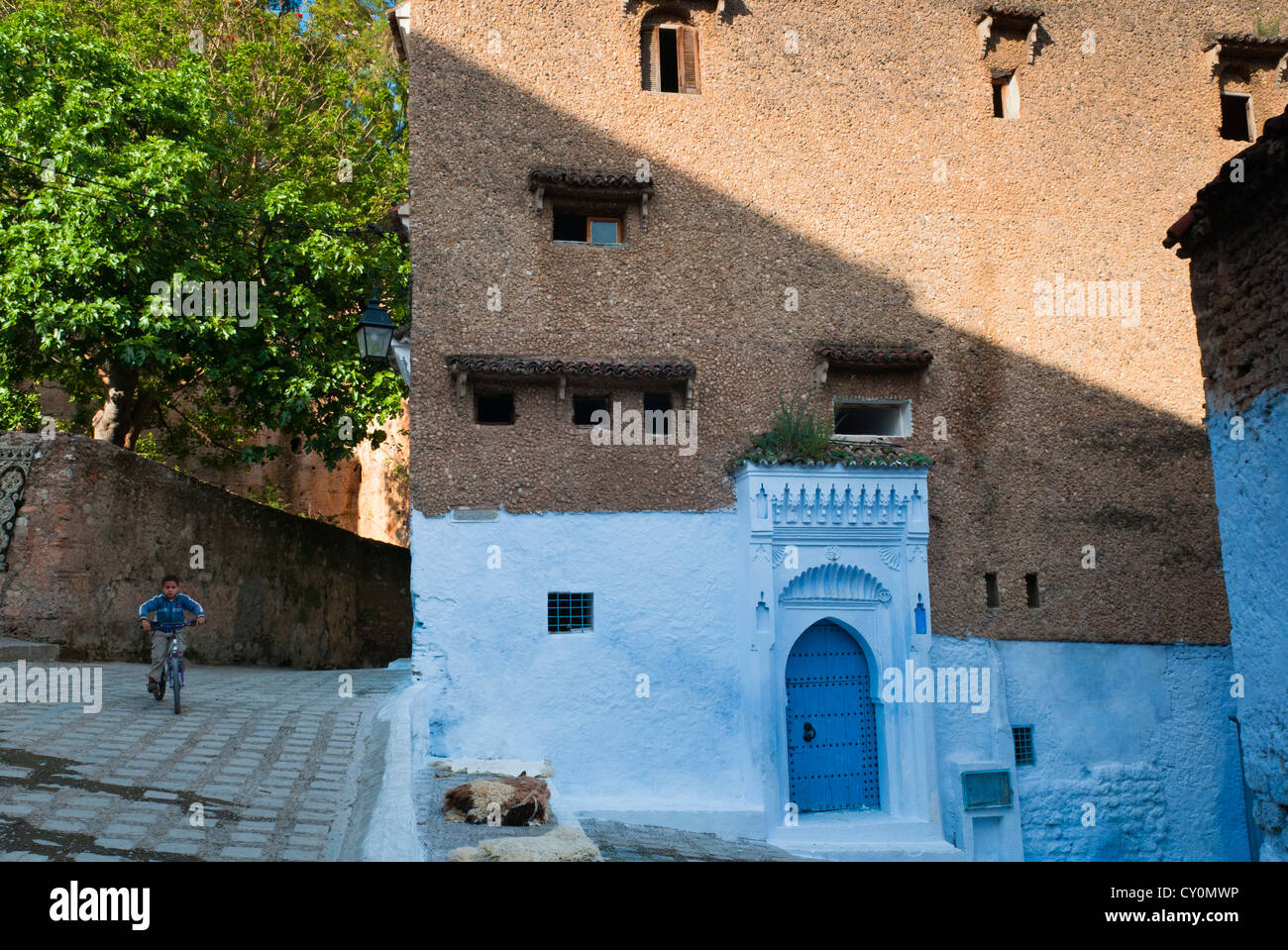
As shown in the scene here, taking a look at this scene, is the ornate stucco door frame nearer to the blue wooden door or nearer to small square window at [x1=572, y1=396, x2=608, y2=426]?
the blue wooden door

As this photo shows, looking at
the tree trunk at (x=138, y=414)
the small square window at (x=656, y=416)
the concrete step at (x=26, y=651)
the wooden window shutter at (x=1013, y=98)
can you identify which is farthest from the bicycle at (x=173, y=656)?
the wooden window shutter at (x=1013, y=98)

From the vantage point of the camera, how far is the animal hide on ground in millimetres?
7402

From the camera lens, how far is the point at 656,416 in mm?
13133

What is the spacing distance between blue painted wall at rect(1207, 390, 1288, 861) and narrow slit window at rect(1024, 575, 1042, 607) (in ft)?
13.7

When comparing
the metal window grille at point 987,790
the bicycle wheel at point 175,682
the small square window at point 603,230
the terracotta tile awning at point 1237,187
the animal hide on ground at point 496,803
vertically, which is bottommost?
the metal window grille at point 987,790

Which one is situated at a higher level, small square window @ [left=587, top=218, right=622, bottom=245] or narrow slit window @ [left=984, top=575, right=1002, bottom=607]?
small square window @ [left=587, top=218, right=622, bottom=245]

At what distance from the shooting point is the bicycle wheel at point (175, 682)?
9.91 m

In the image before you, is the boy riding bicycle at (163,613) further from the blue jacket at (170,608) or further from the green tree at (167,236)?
the green tree at (167,236)

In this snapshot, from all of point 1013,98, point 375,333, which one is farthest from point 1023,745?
point 375,333

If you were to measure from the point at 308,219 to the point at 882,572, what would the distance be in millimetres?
10749

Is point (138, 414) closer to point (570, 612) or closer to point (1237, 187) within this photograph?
point (570, 612)

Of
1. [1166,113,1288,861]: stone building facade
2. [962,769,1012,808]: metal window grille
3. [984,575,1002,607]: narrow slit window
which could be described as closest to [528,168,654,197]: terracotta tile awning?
[1166,113,1288,861]: stone building facade

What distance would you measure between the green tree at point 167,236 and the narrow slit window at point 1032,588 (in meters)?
10.00

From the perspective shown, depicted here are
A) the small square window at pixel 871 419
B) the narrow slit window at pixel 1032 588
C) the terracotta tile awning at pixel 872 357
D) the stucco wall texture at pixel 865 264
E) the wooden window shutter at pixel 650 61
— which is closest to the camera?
the stucco wall texture at pixel 865 264
